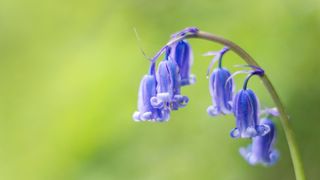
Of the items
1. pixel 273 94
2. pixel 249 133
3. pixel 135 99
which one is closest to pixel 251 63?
pixel 273 94

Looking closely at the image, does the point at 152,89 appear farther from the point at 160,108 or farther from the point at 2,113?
the point at 2,113

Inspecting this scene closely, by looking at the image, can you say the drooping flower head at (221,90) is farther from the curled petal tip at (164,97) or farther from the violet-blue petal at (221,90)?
the curled petal tip at (164,97)

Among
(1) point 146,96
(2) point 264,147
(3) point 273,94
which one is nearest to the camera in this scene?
(3) point 273,94

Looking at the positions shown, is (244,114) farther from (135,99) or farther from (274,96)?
(135,99)

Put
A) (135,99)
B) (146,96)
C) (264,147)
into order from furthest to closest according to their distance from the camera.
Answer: (135,99), (264,147), (146,96)

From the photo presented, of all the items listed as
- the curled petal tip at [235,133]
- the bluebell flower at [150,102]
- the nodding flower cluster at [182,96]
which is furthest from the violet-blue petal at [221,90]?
the bluebell flower at [150,102]

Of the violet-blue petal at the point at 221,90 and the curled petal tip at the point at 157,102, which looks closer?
the curled petal tip at the point at 157,102
